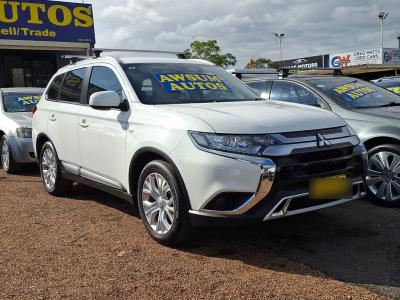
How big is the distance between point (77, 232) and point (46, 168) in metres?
2.07

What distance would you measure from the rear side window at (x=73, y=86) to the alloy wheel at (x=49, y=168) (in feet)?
2.65

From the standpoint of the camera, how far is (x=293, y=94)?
6676 mm

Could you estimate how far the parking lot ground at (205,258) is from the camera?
341cm

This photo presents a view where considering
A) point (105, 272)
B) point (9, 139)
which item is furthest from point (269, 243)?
point (9, 139)

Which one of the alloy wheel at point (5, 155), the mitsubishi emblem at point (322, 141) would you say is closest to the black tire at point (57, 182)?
the alloy wheel at point (5, 155)

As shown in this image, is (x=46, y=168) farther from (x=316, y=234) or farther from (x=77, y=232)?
(x=316, y=234)

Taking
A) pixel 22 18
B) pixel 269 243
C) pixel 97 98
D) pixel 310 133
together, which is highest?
pixel 22 18

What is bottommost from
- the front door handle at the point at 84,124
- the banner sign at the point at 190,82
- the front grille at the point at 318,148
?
the front grille at the point at 318,148

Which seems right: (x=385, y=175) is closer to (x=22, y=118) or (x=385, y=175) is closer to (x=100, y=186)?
(x=100, y=186)

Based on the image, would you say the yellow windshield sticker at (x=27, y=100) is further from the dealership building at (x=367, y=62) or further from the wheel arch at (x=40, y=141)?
the dealership building at (x=367, y=62)

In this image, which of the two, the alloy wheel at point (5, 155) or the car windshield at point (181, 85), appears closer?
the car windshield at point (181, 85)

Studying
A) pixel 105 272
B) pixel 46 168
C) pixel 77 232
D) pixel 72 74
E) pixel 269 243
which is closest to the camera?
pixel 105 272

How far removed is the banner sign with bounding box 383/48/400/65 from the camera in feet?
138

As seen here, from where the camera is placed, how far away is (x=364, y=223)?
488 centimetres
